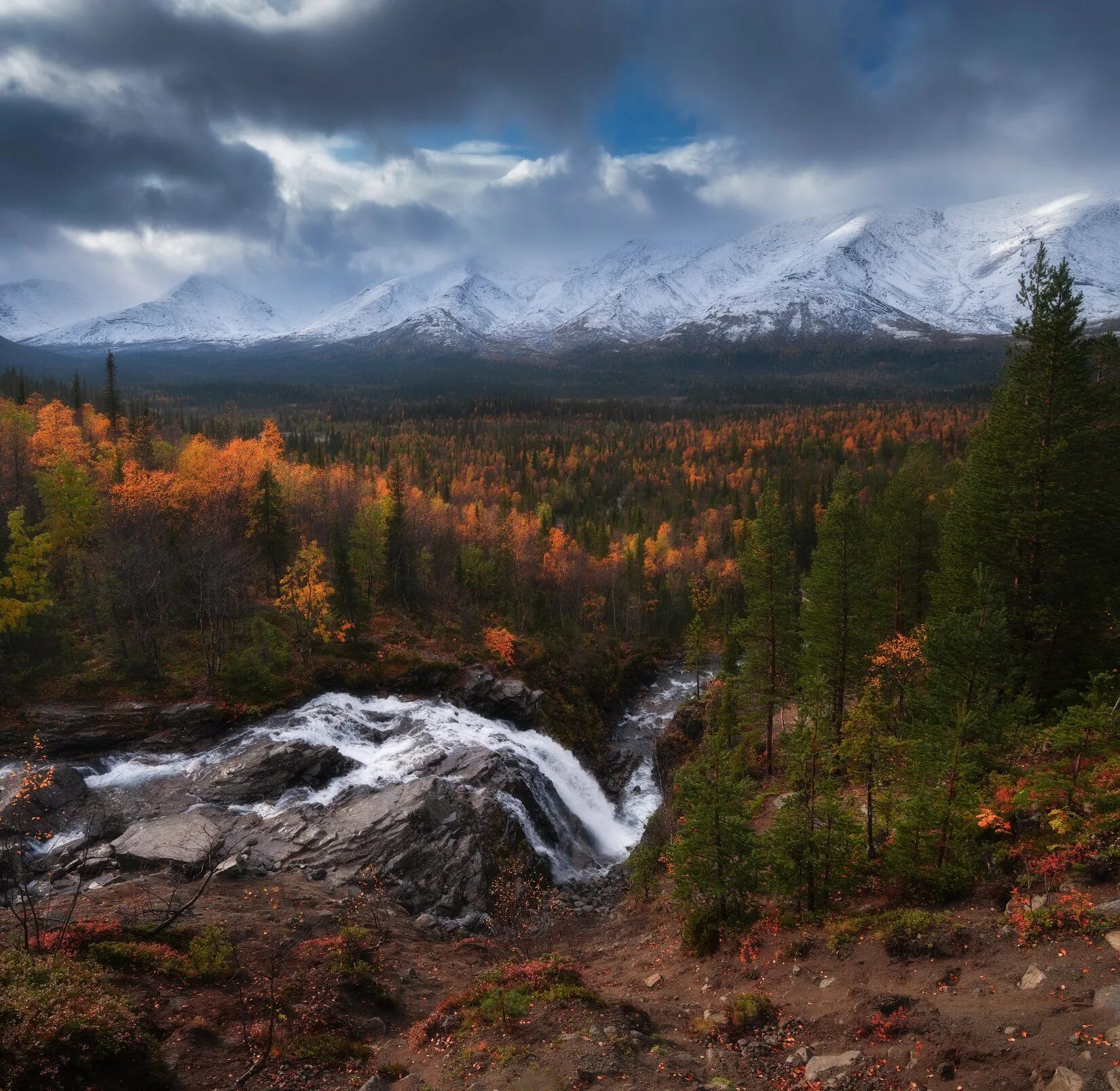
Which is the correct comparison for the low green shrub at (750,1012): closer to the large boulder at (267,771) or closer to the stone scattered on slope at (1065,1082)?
the stone scattered on slope at (1065,1082)

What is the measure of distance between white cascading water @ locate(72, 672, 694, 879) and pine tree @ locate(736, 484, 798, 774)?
511 inches

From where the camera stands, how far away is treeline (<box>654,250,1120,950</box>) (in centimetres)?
1547

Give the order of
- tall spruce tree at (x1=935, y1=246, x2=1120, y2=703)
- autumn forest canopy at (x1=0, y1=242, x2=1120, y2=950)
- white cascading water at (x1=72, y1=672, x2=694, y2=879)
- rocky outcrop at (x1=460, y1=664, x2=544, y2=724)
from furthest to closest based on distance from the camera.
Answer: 1. rocky outcrop at (x1=460, y1=664, x2=544, y2=724)
2. white cascading water at (x1=72, y1=672, x2=694, y2=879)
3. tall spruce tree at (x1=935, y1=246, x2=1120, y2=703)
4. autumn forest canopy at (x1=0, y1=242, x2=1120, y2=950)

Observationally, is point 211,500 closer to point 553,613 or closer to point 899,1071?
point 553,613

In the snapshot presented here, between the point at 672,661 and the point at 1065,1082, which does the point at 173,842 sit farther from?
the point at 672,661

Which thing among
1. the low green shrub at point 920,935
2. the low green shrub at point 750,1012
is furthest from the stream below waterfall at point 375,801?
the low green shrub at point 920,935

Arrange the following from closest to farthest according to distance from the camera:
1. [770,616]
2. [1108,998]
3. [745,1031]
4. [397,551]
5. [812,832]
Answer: [1108,998] → [745,1031] → [812,832] → [770,616] → [397,551]

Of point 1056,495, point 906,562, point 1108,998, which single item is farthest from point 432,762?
point 1056,495

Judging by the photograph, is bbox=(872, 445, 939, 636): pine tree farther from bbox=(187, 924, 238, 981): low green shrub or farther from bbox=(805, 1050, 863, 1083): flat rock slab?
bbox=(187, 924, 238, 981): low green shrub

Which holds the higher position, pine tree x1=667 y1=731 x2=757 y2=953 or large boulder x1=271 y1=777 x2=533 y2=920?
pine tree x1=667 y1=731 x2=757 y2=953

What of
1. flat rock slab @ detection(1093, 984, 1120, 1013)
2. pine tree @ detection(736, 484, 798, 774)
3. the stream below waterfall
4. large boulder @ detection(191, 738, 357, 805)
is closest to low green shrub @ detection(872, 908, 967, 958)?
flat rock slab @ detection(1093, 984, 1120, 1013)


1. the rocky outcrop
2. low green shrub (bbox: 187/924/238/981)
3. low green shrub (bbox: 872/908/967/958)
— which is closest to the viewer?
low green shrub (bbox: 872/908/967/958)

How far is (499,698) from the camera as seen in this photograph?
164ft

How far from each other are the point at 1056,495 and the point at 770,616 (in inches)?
596
